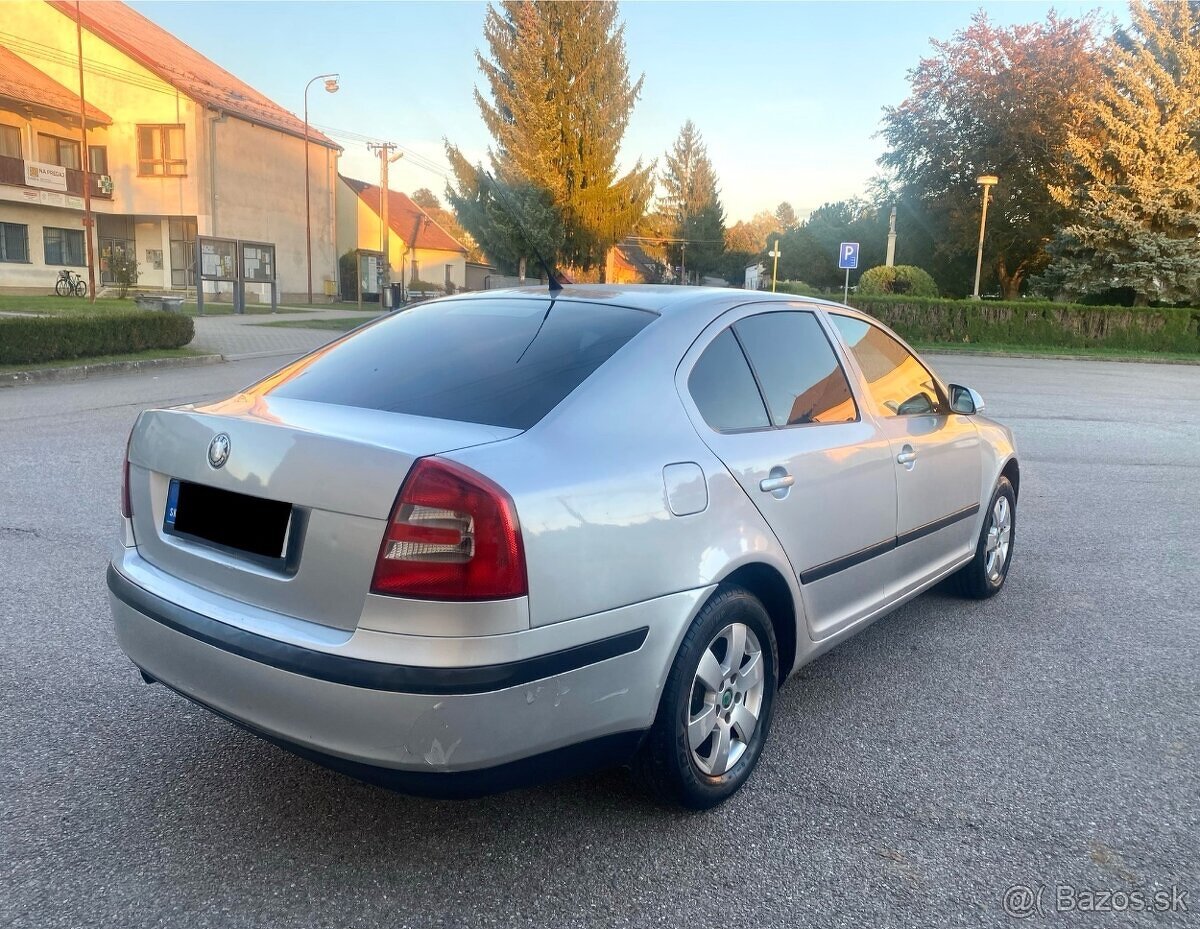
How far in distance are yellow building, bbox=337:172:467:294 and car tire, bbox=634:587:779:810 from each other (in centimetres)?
5196

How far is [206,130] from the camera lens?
37031mm

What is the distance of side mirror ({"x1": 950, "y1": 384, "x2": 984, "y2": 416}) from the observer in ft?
15.3

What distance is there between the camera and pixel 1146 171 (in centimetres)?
3134

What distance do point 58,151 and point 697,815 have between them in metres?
42.8

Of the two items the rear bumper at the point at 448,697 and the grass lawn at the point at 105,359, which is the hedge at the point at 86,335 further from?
the rear bumper at the point at 448,697

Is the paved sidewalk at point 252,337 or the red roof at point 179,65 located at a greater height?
the red roof at point 179,65

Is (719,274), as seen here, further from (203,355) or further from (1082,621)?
(1082,621)

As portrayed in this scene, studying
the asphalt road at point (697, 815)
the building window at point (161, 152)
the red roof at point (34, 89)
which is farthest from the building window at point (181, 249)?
the asphalt road at point (697, 815)

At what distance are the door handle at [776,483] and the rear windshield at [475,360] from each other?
64cm

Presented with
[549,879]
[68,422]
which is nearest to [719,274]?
[68,422]

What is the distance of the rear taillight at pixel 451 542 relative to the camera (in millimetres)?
2275

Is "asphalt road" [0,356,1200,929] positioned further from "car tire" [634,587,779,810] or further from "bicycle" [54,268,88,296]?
"bicycle" [54,268,88,296]

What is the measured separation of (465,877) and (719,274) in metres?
85.7

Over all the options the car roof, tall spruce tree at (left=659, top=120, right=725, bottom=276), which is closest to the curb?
the car roof
